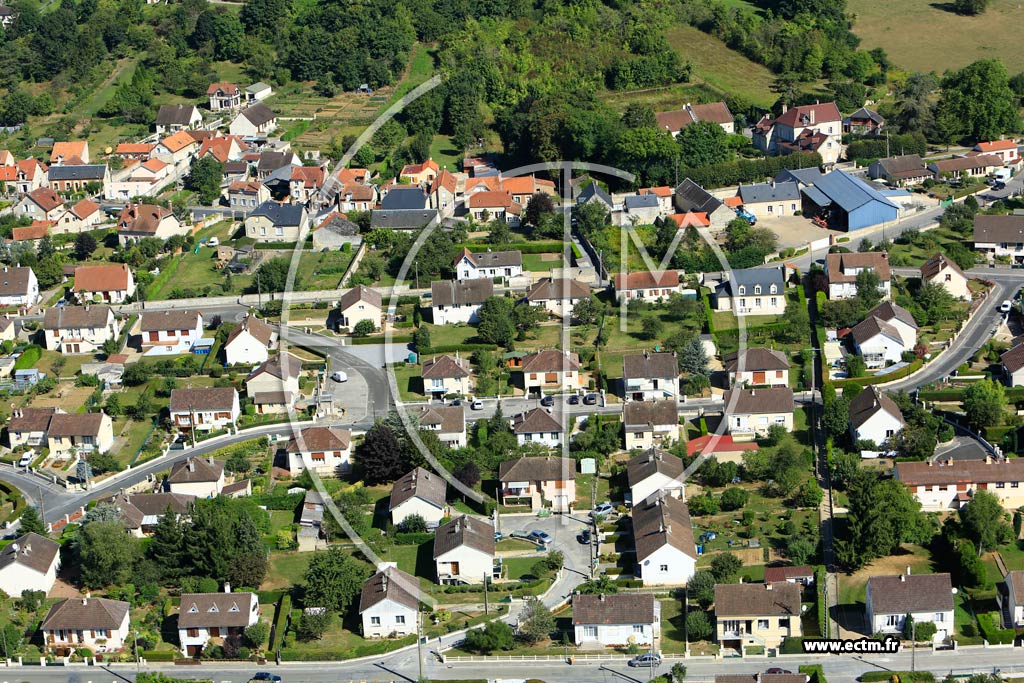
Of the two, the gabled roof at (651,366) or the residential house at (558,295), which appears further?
the residential house at (558,295)

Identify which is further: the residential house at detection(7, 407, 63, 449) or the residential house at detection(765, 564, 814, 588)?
the residential house at detection(7, 407, 63, 449)

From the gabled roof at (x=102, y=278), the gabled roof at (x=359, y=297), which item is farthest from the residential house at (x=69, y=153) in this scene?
the gabled roof at (x=359, y=297)

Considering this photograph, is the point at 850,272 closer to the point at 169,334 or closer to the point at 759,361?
the point at 759,361

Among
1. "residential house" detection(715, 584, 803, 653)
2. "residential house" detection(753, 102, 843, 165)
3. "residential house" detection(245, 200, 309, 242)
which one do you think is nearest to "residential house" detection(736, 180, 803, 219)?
"residential house" detection(753, 102, 843, 165)

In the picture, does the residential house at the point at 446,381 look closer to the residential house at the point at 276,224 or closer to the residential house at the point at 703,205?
the residential house at the point at 276,224

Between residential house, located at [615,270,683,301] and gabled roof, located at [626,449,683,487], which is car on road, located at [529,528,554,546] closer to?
gabled roof, located at [626,449,683,487]
